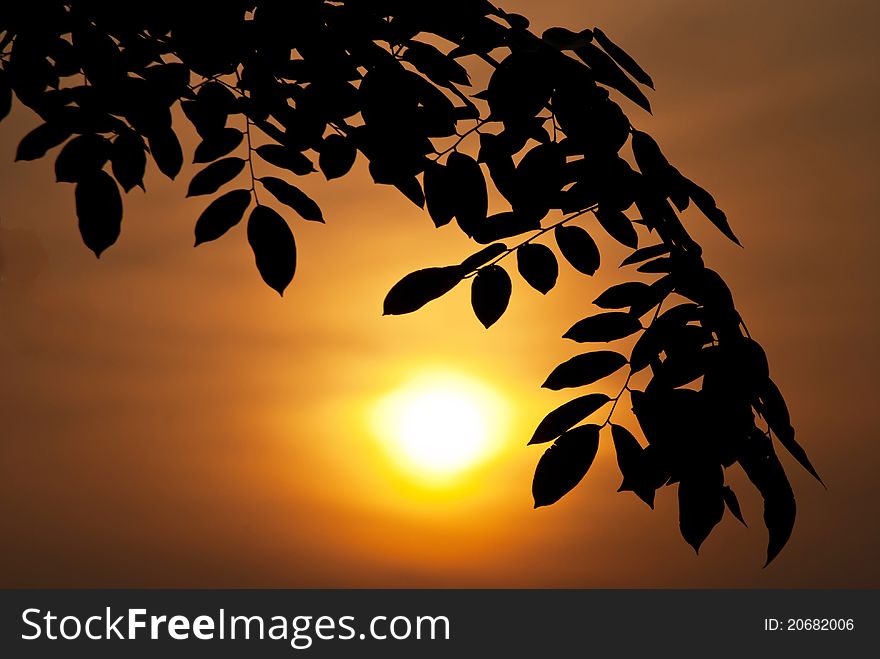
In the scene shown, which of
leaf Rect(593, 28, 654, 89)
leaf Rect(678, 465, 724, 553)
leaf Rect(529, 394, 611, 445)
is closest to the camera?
leaf Rect(678, 465, 724, 553)

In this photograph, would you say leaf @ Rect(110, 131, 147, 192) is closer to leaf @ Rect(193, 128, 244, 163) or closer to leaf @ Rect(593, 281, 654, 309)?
leaf @ Rect(193, 128, 244, 163)

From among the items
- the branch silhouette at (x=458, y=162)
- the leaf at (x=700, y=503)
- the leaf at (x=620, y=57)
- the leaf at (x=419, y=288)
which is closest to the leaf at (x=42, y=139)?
the branch silhouette at (x=458, y=162)

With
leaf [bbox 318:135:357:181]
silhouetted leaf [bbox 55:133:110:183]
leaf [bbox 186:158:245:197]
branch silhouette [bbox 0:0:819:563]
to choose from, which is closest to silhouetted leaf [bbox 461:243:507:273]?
branch silhouette [bbox 0:0:819:563]

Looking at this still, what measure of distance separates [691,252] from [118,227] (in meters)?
0.64

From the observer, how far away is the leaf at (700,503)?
0.92m

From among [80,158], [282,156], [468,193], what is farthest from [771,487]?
[80,158]

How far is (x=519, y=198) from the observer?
1039mm

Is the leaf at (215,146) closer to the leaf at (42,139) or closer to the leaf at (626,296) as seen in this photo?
the leaf at (42,139)

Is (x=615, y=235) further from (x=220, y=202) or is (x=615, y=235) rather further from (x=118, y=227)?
(x=118, y=227)

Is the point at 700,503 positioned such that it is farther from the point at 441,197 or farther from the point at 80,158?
the point at 80,158

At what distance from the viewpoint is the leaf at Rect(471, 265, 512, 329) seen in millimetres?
1061

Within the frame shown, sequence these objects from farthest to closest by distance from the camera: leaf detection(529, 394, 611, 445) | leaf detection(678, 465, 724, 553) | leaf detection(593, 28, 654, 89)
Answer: leaf detection(593, 28, 654, 89) < leaf detection(529, 394, 611, 445) < leaf detection(678, 465, 724, 553)

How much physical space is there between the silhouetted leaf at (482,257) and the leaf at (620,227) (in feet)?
0.47

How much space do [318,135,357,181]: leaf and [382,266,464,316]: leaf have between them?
20 cm
